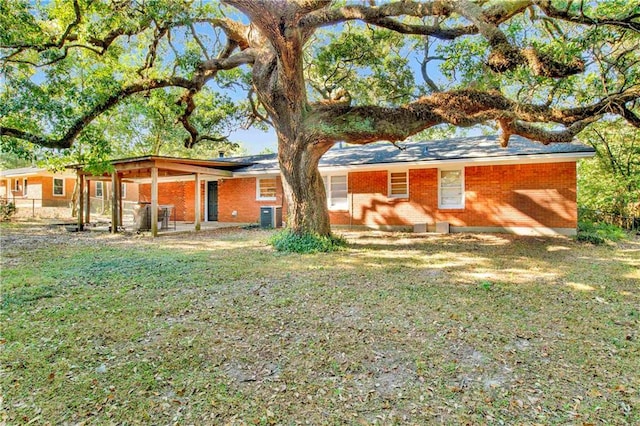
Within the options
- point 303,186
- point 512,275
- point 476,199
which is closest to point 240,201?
point 303,186

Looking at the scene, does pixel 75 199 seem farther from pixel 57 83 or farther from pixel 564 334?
pixel 564 334

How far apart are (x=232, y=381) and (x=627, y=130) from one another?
63.3 ft

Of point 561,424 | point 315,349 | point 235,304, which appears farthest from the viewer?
point 235,304

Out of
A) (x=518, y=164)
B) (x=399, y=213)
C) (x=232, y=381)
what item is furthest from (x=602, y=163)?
(x=232, y=381)

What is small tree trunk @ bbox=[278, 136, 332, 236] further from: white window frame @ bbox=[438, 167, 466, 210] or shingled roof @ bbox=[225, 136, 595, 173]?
white window frame @ bbox=[438, 167, 466, 210]

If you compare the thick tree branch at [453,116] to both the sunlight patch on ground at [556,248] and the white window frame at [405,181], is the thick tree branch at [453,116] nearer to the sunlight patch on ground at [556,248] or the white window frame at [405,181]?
the sunlight patch on ground at [556,248]

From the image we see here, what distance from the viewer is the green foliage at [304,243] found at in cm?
893

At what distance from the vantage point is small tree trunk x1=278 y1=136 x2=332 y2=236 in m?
9.10

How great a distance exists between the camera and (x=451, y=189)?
1323 centimetres

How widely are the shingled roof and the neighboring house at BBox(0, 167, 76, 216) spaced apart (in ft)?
59.3

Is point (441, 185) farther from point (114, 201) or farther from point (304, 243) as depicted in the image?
point (114, 201)

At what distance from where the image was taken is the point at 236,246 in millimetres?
10016

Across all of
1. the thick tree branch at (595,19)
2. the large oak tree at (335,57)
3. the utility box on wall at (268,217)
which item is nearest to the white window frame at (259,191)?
the utility box on wall at (268,217)

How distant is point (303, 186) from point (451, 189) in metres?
6.76
